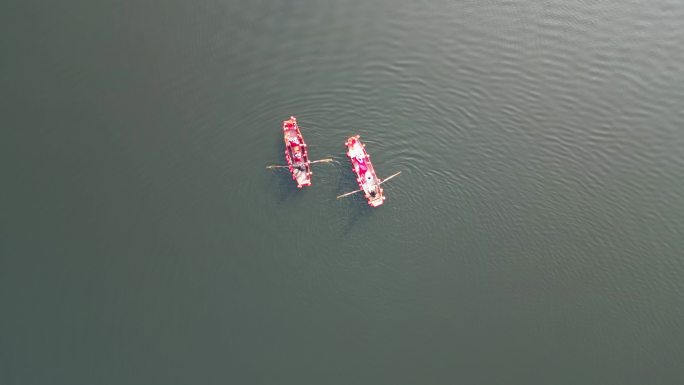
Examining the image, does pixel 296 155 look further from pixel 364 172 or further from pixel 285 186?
pixel 364 172

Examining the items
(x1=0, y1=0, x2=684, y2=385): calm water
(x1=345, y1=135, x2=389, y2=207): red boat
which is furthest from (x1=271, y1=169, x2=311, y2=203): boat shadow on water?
(x1=345, y1=135, x2=389, y2=207): red boat

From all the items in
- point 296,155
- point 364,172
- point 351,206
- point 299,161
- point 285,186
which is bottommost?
point 351,206

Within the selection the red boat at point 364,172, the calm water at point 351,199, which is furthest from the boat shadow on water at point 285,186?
the red boat at point 364,172

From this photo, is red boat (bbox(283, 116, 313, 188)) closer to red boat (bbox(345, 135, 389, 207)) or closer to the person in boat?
the person in boat

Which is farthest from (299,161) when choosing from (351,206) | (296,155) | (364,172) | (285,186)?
(351,206)

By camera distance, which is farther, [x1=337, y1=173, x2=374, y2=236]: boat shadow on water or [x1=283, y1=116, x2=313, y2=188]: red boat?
[x1=337, y1=173, x2=374, y2=236]: boat shadow on water

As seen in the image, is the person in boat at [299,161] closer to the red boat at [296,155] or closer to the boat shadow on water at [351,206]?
the red boat at [296,155]
